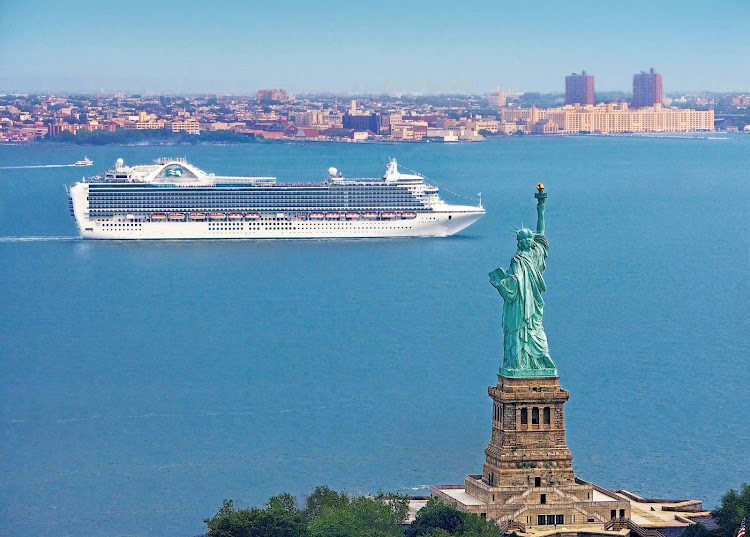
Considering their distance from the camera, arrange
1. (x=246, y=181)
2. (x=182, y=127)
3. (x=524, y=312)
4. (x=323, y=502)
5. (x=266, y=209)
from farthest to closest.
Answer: (x=182, y=127) < (x=246, y=181) < (x=266, y=209) < (x=323, y=502) < (x=524, y=312)

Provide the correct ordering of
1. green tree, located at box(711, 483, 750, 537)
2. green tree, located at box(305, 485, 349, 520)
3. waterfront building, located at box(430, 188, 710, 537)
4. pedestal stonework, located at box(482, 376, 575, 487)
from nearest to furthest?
1. green tree, located at box(711, 483, 750, 537)
2. waterfront building, located at box(430, 188, 710, 537)
3. pedestal stonework, located at box(482, 376, 575, 487)
4. green tree, located at box(305, 485, 349, 520)

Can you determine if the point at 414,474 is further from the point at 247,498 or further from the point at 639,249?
the point at 639,249

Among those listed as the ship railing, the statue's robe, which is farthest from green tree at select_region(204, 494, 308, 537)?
the ship railing

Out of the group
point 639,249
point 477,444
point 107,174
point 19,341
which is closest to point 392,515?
point 477,444

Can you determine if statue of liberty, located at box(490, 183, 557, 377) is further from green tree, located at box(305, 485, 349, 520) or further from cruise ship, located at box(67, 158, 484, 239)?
cruise ship, located at box(67, 158, 484, 239)

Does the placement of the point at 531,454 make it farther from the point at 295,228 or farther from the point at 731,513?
the point at 295,228

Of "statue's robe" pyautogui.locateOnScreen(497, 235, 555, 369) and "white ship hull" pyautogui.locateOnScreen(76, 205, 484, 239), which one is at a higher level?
"statue's robe" pyautogui.locateOnScreen(497, 235, 555, 369)

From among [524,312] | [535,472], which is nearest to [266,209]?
[524,312]
